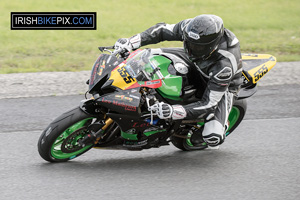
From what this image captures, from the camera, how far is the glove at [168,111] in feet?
14.6

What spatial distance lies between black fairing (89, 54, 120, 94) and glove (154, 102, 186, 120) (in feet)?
1.80

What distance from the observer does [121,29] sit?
11.4 meters

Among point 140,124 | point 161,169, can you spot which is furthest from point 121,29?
point 140,124

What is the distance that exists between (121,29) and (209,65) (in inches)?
273

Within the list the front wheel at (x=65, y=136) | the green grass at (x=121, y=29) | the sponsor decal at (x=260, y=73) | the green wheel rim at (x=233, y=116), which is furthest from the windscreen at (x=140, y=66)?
the green grass at (x=121, y=29)

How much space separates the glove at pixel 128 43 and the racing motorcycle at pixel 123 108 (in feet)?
0.21

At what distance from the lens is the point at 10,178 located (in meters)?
4.68

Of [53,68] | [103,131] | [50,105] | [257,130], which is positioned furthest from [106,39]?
[103,131]

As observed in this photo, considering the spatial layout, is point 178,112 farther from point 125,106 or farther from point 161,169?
point 161,169

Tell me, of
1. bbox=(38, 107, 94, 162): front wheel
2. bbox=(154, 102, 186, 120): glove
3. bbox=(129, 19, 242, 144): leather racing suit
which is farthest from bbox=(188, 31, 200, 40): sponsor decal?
bbox=(38, 107, 94, 162): front wheel

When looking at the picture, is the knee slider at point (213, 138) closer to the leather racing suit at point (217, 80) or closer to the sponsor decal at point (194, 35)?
the leather racing suit at point (217, 80)

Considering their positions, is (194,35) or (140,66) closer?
(194,35)

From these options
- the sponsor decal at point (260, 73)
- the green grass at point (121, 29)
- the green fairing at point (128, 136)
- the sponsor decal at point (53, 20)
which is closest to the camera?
the green fairing at point (128, 136)

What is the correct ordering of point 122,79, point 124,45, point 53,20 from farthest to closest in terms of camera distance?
point 53,20 < point 124,45 < point 122,79
